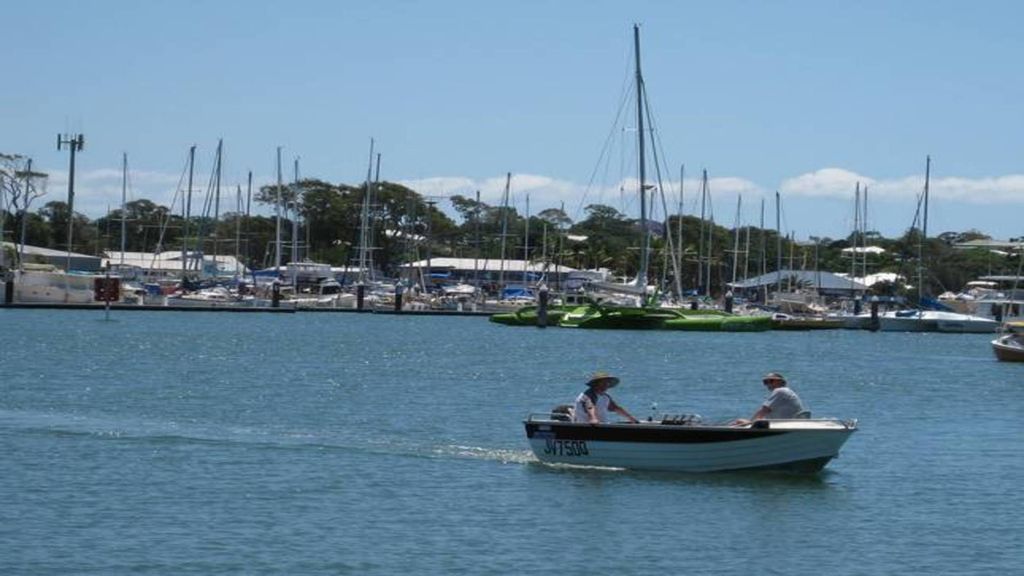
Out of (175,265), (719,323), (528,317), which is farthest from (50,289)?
(719,323)

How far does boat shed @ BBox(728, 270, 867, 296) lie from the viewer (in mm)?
165625

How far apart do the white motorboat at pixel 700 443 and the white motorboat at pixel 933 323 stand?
101810 mm

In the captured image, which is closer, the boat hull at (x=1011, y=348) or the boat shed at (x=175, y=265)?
the boat hull at (x=1011, y=348)

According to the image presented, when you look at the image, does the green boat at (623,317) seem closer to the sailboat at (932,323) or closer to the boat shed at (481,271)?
the sailboat at (932,323)

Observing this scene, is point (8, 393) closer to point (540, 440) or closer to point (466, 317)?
point (540, 440)

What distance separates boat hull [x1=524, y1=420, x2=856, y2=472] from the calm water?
1.13 ft

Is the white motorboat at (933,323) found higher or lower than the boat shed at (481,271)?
lower

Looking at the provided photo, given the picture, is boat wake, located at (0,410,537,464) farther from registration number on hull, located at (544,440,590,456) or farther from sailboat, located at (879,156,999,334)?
sailboat, located at (879,156,999,334)

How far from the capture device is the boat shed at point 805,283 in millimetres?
165625

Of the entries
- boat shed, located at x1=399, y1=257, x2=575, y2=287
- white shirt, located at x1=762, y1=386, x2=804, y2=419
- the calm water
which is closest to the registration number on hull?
the calm water

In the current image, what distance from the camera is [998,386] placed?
69.3 metres

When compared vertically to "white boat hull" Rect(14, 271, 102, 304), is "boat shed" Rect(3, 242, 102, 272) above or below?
above

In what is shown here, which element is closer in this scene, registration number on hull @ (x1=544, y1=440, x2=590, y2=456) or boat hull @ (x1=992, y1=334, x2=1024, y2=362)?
registration number on hull @ (x1=544, y1=440, x2=590, y2=456)

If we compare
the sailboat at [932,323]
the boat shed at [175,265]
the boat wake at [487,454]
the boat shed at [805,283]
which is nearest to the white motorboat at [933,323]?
the sailboat at [932,323]
